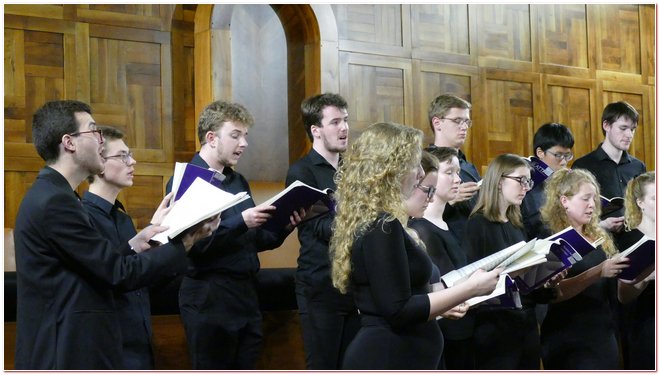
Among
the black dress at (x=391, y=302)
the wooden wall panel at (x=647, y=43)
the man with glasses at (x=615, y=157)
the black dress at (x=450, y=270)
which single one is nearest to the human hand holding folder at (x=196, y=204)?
the black dress at (x=391, y=302)

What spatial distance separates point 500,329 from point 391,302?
126 cm

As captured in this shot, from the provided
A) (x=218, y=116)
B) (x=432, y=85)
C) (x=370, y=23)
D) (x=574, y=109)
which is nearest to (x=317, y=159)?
(x=218, y=116)

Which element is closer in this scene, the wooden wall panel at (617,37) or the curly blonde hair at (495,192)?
the curly blonde hair at (495,192)

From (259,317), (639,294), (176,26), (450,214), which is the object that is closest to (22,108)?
(176,26)

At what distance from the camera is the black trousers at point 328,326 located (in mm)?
3355

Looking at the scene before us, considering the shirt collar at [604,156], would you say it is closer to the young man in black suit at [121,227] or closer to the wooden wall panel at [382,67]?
the wooden wall panel at [382,67]

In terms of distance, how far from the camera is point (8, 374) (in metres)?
2.58

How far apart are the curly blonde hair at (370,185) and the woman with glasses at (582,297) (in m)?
1.36

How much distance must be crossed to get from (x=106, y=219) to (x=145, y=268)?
662 mm

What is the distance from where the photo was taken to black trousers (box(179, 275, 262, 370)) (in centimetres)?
330

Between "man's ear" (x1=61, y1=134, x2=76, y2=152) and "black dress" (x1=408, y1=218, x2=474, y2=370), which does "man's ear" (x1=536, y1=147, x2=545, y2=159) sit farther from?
"man's ear" (x1=61, y1=134, x2=76, y2=152)

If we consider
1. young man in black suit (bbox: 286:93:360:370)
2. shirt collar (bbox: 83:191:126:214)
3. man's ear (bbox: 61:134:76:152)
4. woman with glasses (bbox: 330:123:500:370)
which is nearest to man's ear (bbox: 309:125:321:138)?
young man in black suit (bbox: 286:93:360:370)

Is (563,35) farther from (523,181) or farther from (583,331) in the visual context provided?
(583,331)

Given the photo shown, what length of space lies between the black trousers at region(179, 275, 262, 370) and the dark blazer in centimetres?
80
